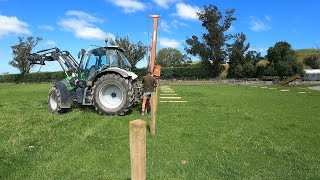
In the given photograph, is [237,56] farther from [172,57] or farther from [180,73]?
[172,57]

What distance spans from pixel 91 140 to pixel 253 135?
12.9ft

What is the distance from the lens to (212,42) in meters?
57.8

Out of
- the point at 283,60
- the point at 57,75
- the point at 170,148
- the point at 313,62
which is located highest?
the point at 313,62

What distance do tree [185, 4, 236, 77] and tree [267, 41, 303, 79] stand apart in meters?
8.14

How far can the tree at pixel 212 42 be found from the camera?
57.9m

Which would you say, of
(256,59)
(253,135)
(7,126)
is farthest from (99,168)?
(256,59)

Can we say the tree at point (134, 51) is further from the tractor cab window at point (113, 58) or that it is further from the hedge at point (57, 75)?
the tractor cab window at point (113, 58)

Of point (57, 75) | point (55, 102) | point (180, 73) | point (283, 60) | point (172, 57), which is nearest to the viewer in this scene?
point (55, 102)

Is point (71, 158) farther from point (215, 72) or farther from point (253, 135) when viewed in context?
point (215, 72)

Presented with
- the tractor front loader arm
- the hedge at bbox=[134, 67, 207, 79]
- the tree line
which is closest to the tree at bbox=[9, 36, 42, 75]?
the tree line

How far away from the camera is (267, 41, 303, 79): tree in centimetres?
5112

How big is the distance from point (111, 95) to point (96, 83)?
711 mm

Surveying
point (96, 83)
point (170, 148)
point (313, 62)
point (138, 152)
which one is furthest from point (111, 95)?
point (313, 62)

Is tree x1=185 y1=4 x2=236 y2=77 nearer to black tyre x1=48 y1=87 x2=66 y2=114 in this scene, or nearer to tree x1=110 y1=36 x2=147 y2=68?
tree x1=110 y1=36 x2=147 y2=68
